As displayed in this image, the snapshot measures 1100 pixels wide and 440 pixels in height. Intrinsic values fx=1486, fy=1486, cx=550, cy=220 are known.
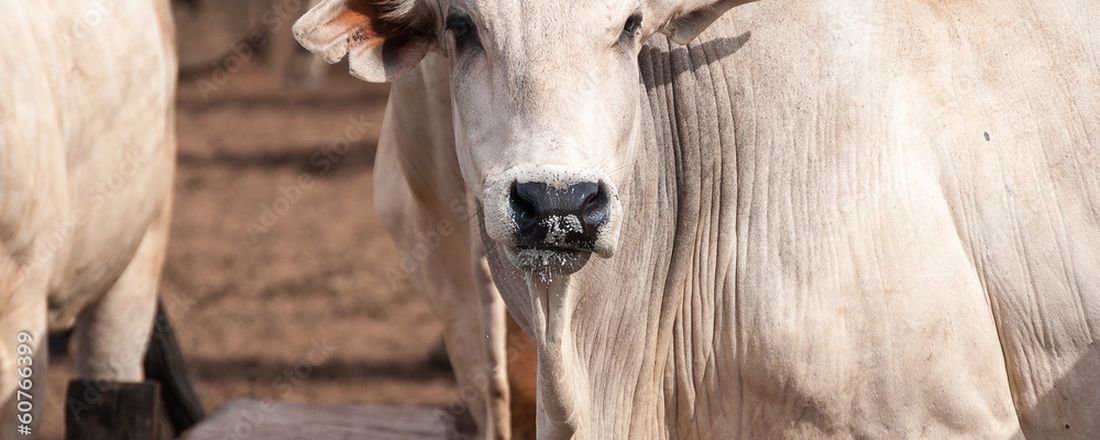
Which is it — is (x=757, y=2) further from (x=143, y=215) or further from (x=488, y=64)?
(x=143, y=215)

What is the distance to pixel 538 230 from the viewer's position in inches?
103

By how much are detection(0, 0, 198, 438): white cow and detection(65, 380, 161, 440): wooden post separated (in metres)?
0.23

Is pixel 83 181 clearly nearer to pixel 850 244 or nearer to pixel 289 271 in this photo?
pixel 850 244

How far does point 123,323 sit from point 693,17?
2505mm

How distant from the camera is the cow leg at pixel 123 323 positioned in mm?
4695

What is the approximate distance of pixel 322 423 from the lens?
16.6 feet

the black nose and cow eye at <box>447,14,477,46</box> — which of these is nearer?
Result: the black nose

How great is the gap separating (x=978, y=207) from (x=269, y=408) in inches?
117

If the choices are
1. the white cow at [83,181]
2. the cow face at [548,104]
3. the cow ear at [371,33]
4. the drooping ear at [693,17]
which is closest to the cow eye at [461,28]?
the cow face at [548,104]

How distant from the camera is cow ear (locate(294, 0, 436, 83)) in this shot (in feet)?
10.0

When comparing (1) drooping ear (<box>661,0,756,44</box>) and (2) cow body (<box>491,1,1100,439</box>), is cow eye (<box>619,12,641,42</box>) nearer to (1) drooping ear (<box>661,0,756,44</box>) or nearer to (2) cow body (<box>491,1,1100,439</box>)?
(1) drooping ear (<box>661,0,756,44</box>)

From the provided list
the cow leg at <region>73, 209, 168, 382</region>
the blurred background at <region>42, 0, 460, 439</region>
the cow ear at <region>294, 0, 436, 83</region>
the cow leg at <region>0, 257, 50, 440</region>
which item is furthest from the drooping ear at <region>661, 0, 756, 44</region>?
the blurred background at <region>42, 0, 460, 439</region>

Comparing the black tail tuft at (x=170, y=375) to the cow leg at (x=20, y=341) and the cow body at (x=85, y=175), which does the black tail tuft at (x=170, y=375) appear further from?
the cow leg at (x=20, y=341)

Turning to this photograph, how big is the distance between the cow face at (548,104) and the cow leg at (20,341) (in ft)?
3.77
